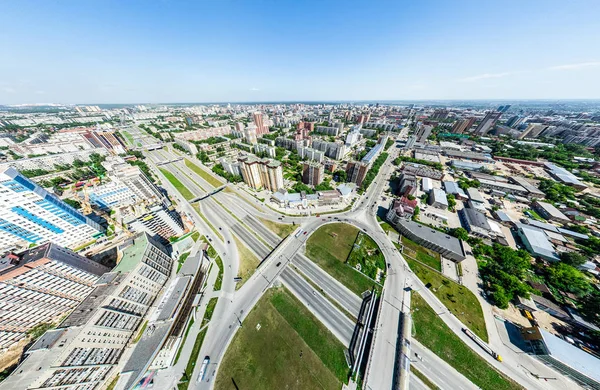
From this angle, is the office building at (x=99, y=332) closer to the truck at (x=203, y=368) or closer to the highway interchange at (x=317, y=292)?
the highway interchange at (x=317, y=292)

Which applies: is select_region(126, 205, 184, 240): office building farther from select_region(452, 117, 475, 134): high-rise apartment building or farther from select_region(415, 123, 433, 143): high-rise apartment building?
select_region(452, 117, 475, 134): high-rise apartment building

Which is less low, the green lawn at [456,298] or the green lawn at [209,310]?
the green lawn at [456,298]

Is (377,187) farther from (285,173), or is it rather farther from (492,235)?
(285,173)

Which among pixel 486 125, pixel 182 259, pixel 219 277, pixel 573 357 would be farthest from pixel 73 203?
pixel 486 125

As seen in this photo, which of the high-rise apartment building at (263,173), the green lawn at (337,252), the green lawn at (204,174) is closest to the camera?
the green lawn at (337,252)

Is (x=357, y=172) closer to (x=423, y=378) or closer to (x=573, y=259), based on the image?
(x=573, y=259)

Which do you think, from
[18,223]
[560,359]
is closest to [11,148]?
[18,223]

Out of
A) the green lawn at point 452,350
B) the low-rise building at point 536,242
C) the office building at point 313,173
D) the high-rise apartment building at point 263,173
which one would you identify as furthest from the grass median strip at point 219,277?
the low-rise building at point 536,242
